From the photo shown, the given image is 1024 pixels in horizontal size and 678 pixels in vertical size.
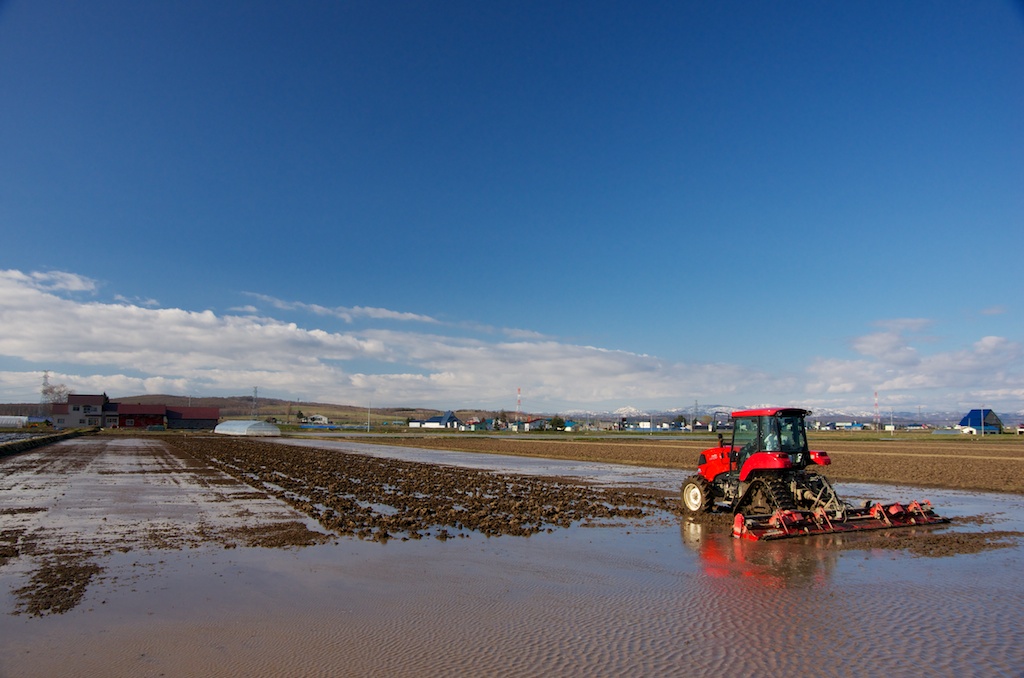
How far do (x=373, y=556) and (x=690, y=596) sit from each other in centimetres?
546

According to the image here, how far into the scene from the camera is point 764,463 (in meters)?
13.4

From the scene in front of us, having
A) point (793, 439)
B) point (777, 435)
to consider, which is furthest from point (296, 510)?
point (793, 439)

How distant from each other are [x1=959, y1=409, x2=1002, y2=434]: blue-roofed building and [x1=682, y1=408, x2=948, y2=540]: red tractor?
10867cm

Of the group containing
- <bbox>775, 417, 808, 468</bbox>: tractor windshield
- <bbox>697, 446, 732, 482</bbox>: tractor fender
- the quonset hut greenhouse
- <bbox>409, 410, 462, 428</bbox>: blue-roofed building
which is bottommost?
<bbox>409, 410, 462, 428</bbox>: blue-roofed building

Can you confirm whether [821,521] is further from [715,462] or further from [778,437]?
[715,462]

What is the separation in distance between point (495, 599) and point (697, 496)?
8600mm

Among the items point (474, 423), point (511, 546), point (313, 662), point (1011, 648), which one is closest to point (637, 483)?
point (511, 546)

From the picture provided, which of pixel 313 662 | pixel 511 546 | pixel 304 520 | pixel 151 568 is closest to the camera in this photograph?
pixel 313 662

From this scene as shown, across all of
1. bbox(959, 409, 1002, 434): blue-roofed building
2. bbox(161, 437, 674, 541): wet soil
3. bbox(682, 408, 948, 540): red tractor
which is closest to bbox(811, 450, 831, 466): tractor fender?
bbox(682, 408, 948, 540): red tractor

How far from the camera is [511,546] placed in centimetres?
1201

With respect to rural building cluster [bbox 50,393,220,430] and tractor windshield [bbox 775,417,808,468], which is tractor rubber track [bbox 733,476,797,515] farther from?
rural building cluster [bbox 50,393,220,430]

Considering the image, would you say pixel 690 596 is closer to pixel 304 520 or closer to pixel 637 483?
pixel 304 520

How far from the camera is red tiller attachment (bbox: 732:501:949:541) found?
1226 centimetres

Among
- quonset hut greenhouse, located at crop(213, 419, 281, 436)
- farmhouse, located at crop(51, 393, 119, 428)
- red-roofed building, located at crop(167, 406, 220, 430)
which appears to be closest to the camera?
quonset hut greenhouse, located at crop(213, 419, 281, 436)
